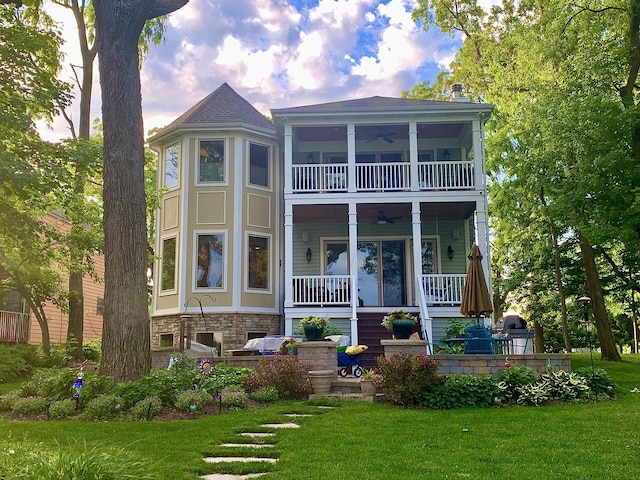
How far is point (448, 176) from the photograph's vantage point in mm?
14641

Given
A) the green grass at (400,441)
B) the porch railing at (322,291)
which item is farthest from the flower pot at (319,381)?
the porch railing at (322,291)

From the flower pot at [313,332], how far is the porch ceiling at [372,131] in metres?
6.38

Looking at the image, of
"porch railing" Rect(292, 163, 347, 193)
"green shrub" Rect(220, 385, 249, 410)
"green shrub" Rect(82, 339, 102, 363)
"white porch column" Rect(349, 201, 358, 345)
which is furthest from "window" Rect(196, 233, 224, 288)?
"green shrub" Rect(220, 385, 249, 410)

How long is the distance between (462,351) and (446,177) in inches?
203

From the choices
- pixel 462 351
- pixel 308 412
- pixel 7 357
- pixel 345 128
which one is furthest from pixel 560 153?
pixel 7 357

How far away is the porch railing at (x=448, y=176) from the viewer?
47.2ft

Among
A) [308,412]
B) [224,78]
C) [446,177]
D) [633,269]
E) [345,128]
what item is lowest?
[308,412]

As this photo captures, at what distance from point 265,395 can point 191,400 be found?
134 centimetres

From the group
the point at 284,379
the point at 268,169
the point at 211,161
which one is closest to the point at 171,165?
the point at 211,161

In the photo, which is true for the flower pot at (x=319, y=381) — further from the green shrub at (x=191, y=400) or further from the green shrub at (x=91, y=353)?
the green shrub at (x=91, y=353)

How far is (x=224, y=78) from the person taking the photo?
18453 millimetres

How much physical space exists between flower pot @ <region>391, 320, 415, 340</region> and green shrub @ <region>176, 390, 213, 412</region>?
4.09 metres

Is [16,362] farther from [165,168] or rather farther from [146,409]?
[146,409]

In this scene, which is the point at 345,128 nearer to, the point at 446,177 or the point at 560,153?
the point at 446,177
